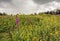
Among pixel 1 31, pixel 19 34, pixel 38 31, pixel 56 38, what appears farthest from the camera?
pixel 1 31

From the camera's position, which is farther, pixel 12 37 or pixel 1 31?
pixel 1 31

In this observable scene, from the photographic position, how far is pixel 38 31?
31.3 feet

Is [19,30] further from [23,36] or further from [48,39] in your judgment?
[48,39]

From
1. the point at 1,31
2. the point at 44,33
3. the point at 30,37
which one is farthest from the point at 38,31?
the point at 1,31

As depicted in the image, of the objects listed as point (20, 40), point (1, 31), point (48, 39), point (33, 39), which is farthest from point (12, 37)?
point (1, 31)

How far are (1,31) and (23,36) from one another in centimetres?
386

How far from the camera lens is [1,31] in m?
12.2

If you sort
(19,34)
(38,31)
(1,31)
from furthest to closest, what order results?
(1,31) → (38,31) → (19,34)

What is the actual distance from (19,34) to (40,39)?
1110 mm

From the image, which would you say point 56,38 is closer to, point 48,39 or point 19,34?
point 48,39

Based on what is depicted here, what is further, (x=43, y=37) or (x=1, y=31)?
(x=1, y=31)

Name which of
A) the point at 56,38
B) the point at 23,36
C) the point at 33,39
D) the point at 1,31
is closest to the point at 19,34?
the point at 23,36

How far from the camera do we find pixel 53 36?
8383mm

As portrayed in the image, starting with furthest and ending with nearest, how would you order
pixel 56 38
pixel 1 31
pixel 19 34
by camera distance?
pixel 1 31
pixel 19 34
pixel 56 38
